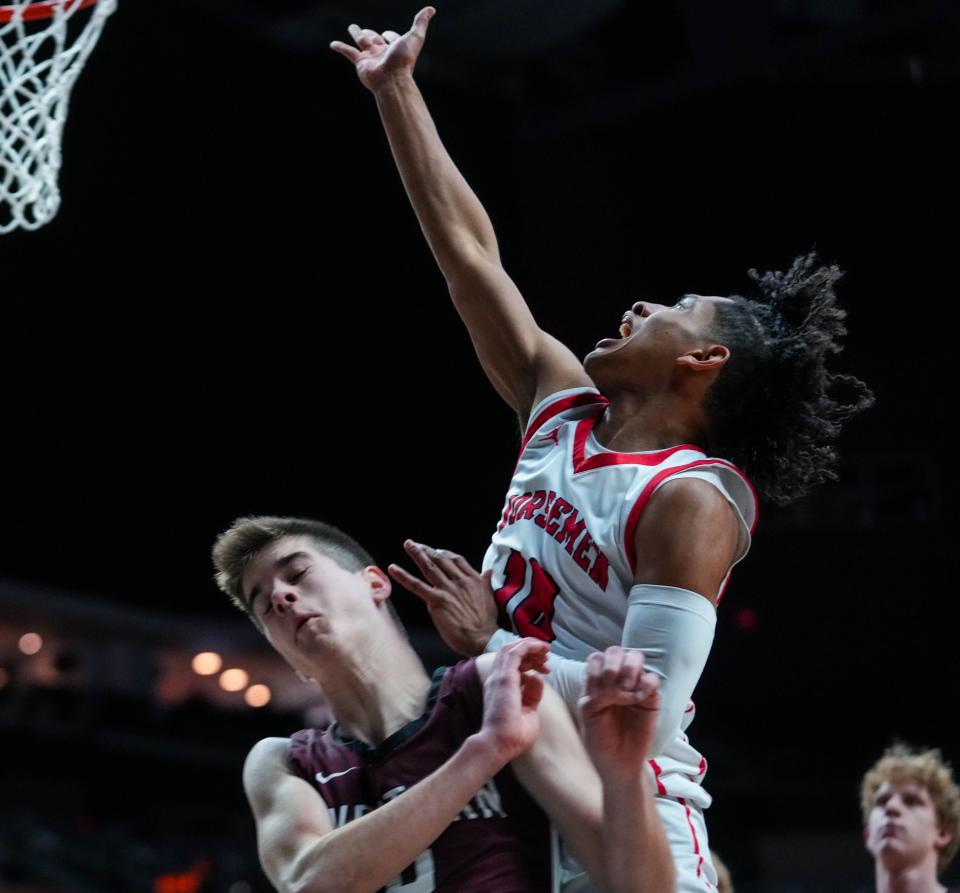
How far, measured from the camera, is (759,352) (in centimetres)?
294

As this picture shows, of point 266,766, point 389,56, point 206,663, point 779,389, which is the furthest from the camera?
point 206,663


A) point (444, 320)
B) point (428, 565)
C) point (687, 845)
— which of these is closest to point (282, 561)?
point (428, 565)

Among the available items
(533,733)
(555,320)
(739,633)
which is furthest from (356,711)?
A: (739,633)

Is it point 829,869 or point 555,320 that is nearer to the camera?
point 555,320

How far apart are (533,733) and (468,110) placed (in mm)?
10104

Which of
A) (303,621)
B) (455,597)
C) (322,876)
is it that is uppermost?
(455,597)

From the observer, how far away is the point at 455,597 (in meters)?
2.71

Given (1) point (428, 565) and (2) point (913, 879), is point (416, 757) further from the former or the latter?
(2) point (913, 879)

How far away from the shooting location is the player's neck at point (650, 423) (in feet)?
9.34

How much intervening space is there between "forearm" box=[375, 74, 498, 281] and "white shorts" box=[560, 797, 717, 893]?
1271 millimetres

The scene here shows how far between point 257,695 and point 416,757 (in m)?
19.6

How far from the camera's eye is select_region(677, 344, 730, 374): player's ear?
2.86 metres

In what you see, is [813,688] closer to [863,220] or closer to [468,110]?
[863,220]

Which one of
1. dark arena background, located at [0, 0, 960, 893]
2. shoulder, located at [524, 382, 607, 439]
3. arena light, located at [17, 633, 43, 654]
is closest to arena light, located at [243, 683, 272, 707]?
arena light, located at [17, 633, 43, 654]
